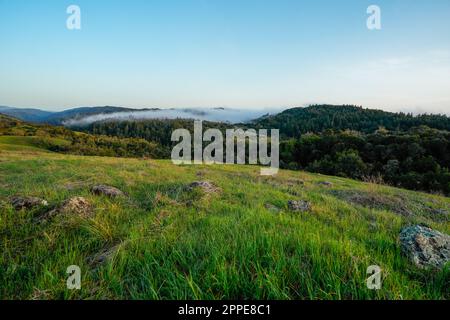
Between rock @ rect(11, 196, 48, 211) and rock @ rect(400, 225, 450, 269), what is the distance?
19.9 ft

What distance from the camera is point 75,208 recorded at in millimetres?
4348

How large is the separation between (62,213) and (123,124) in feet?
677

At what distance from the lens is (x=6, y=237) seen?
3383mm

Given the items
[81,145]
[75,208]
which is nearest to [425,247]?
[75,208]

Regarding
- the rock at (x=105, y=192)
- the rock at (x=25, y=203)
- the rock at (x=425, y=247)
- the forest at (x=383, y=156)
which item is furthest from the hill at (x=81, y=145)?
the rock at (x=425, y=247)

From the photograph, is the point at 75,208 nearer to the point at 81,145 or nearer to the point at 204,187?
the point at 204,187

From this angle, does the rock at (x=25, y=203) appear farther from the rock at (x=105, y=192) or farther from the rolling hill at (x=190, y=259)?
the rock at (x=105, y=192)

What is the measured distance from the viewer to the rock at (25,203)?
4.61 meters

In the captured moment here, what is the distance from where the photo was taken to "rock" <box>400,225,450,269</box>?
2.83 metres

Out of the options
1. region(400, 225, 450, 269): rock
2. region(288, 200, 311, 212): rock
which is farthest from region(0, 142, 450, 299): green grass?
region(288, 200, 311, 212): rock

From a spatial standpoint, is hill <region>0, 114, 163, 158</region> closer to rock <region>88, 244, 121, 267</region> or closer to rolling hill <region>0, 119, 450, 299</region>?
rolling hill <region>0, 119, 450, 299</region>

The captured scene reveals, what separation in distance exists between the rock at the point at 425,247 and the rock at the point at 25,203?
6.07 m
